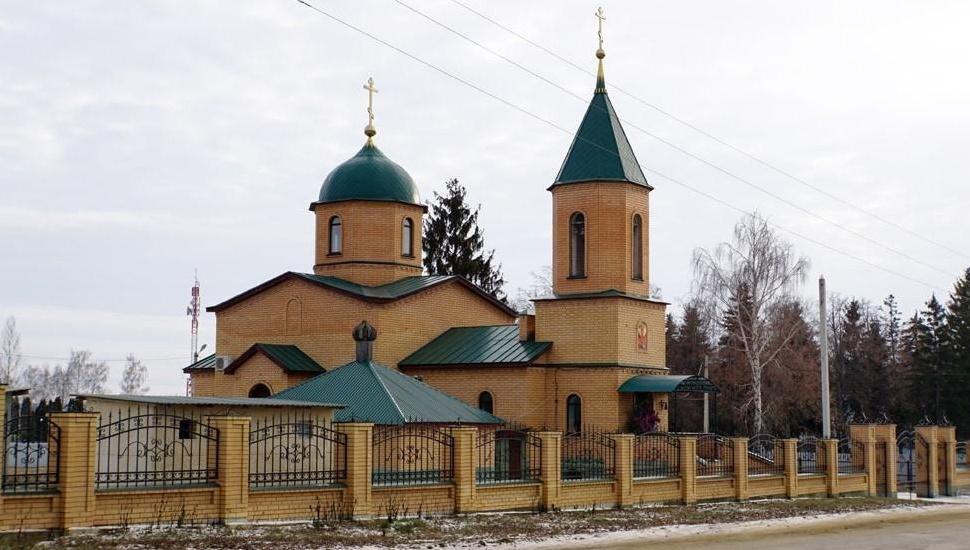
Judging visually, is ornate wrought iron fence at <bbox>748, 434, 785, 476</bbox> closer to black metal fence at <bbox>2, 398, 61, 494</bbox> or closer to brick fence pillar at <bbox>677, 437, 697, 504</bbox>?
brick fence pillar at <bbox>677, 437, 697, 504</bbox>

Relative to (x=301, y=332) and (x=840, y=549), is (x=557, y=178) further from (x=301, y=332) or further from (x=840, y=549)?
(x=840, y=549)

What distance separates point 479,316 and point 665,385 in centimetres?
675

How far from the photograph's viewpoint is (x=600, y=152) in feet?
81.5

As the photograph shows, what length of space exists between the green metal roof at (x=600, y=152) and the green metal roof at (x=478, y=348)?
3.76m

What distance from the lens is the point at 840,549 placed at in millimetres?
13969

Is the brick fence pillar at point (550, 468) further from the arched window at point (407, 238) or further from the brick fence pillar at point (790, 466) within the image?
the arched window at point (407, 238)

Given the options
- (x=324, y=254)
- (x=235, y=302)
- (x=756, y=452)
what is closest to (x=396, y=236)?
(x=324, y=254)

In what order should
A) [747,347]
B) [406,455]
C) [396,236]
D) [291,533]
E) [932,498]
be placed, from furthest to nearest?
[747,347] < [396,236] < [932,498] < [406,455] < [291,533]

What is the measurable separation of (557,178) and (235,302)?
28.7 ft

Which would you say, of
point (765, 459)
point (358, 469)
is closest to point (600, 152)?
point (765, 459)

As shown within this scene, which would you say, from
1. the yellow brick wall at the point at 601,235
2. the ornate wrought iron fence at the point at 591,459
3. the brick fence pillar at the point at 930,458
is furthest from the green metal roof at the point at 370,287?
the brick fence pillar at the point at 930,458

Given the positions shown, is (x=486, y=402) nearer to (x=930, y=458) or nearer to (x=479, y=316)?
(x=479, y=316)

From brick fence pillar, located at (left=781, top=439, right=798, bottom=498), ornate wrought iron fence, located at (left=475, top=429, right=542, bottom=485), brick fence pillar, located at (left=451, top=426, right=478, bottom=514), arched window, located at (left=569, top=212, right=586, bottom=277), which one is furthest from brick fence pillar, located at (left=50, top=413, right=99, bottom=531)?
brick fence pillar, located at (left=781, top=439, right=798, bottom=498)

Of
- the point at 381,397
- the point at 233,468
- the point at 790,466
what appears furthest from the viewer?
the point at 790,466
